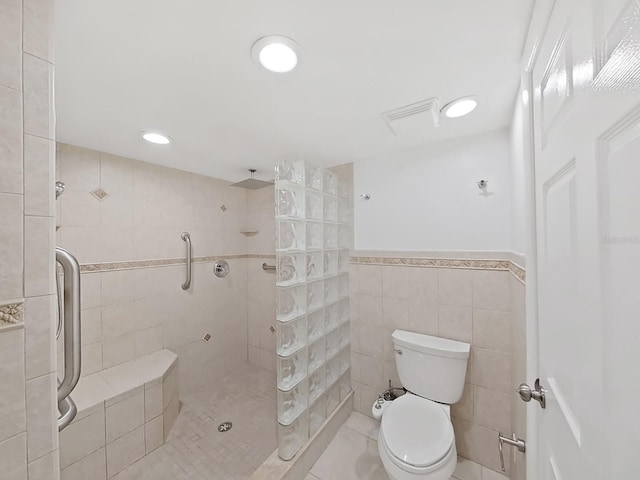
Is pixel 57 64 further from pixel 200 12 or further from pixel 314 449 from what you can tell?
pixel 314 449

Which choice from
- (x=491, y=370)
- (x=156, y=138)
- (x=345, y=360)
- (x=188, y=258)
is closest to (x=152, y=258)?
(x=188, y=258)

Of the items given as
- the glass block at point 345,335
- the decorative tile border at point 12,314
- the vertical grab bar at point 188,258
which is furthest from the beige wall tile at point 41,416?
the vertical grab bar at point 188,258

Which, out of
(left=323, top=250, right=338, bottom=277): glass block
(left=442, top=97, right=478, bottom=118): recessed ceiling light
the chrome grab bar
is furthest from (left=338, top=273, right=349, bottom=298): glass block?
the chrome grab bar

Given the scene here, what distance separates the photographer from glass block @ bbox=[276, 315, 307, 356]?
1489 mm

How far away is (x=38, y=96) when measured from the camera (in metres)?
0.57

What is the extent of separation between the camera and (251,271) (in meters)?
2.88

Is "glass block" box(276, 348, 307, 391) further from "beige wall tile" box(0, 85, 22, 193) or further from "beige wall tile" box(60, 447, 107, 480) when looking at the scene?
"beige wall tile" box(0, 85, 22, 193)

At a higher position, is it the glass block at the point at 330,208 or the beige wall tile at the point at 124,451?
the glass block at the point at 330,208

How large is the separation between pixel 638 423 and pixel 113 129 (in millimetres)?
2176

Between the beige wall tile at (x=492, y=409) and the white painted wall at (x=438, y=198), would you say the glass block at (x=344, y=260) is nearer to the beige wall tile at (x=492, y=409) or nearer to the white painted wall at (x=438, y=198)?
the white painted wall at (x=438, y=198)

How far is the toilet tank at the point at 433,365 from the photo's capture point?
58.1 inches

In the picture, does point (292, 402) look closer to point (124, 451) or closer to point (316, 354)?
point (316, 354)

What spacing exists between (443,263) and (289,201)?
44.2 inches

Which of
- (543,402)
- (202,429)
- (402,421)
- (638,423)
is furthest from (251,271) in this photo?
(638,423)
